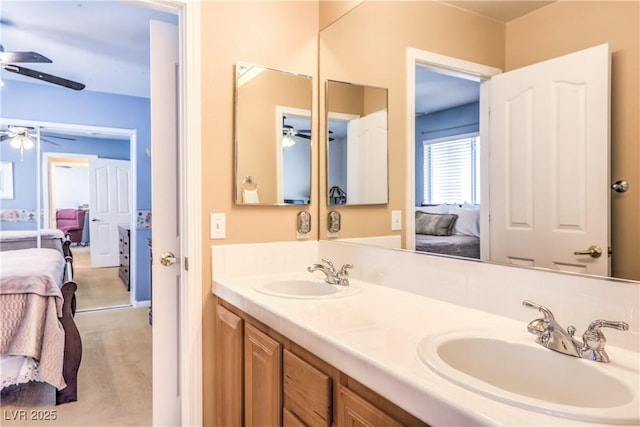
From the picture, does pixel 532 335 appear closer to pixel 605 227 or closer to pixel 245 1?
pixel 605 227

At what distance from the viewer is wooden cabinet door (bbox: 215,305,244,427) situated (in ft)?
5.08

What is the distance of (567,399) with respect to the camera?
864 millimetres

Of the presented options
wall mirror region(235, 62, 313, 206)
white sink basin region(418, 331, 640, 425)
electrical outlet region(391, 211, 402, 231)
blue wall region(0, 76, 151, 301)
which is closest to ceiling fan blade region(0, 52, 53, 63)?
blue wall region(0, 76, 151, 301)

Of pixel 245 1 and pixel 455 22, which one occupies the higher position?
pixel 245 1

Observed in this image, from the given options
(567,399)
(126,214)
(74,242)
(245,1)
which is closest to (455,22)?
(245,1)

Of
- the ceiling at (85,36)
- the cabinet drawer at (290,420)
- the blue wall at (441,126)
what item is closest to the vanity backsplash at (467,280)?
the blue wall at (441,126)

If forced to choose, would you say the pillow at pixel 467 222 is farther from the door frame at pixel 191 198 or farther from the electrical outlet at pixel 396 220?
the door frame at pixel 191 198

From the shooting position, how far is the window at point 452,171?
4.29 feet

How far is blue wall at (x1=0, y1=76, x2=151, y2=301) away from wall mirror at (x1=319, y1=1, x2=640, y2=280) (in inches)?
135

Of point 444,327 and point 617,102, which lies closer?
point 617,102

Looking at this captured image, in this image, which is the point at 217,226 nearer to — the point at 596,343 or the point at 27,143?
the point at 596,343

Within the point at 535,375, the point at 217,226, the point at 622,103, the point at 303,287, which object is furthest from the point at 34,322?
the point at 622,103

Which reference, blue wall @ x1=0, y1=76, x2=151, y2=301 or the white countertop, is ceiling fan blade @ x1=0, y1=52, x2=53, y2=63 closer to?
blue wall @ x1=0, y1=76, x2=151, y2=301

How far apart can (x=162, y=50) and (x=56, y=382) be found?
2063 mm
